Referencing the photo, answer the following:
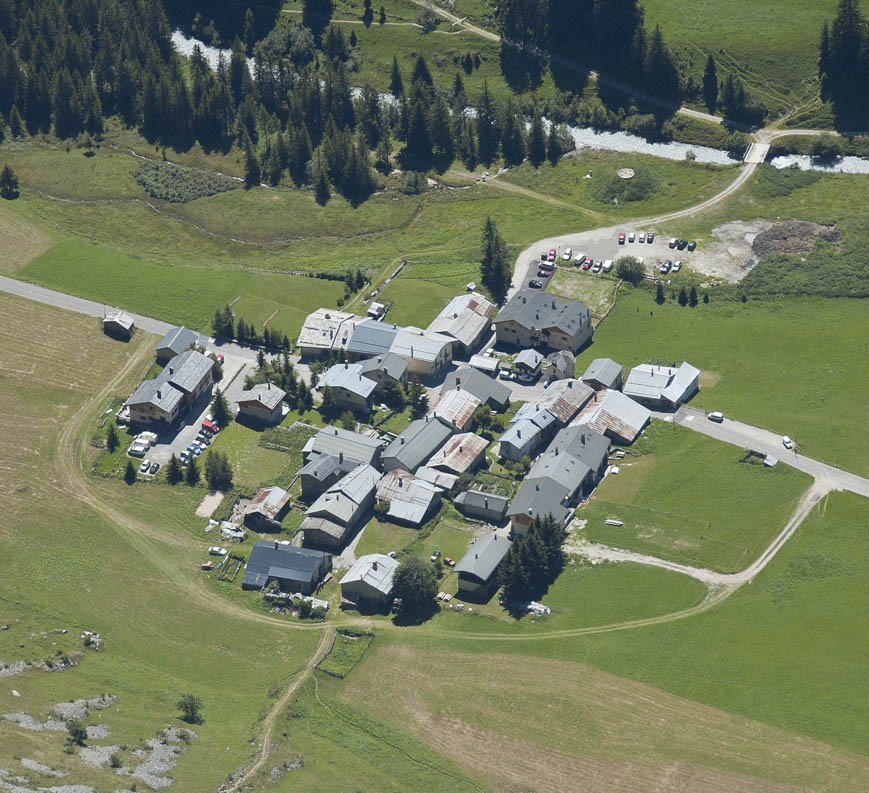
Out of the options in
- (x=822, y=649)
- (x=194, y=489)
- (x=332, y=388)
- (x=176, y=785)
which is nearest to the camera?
(x=176, y=785)

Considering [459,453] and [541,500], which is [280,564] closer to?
[459,453]

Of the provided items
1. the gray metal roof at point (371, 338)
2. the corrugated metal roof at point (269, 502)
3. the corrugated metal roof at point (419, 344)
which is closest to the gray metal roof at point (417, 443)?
the corrugated metal roof at point (419, 344)

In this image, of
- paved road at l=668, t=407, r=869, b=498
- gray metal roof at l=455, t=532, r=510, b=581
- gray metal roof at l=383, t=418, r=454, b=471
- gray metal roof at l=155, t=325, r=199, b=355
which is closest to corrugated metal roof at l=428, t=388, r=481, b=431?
gray metal roof at l=383, t=418, r=454, b=471

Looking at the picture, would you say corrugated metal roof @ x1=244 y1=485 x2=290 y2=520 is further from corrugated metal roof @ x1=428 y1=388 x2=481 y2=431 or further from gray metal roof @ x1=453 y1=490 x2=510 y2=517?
corrugated metal roof @ x1=428 y1=388 x2=481 y2=431

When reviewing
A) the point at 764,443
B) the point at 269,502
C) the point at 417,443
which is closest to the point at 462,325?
the point at 417,443

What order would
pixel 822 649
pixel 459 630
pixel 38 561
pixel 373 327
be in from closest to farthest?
pixel 822 649 → pixel 459 630 → pixel 38 561 → pixel 373 327

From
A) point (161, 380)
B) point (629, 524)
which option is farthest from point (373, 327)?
point (629, 524)

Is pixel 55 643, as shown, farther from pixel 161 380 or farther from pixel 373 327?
pixel 373 327
